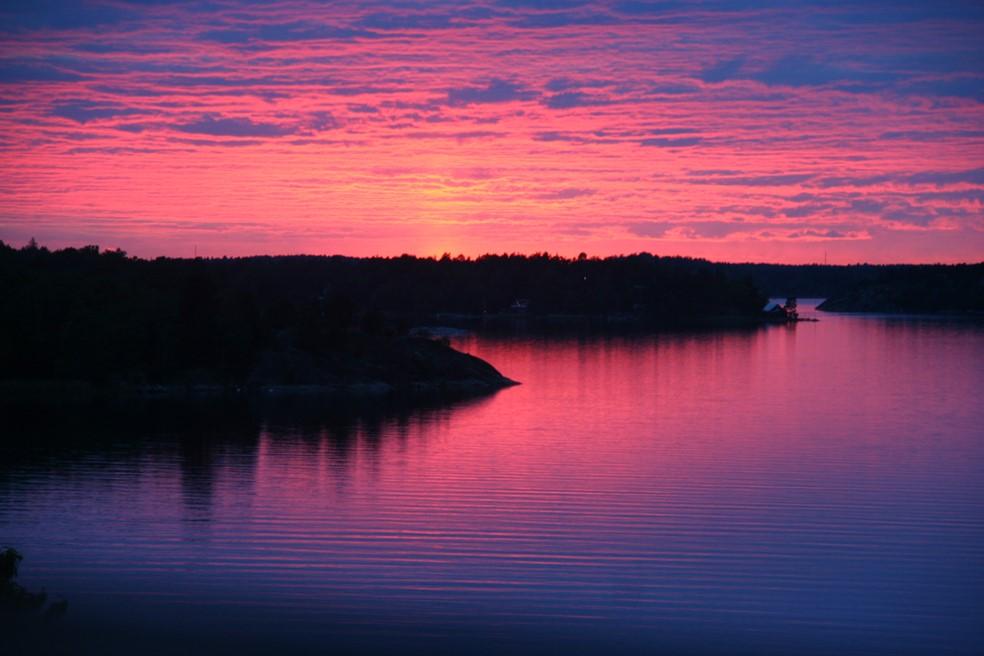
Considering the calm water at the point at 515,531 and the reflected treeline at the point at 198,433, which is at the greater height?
the reflected treeline at the point at 198,433

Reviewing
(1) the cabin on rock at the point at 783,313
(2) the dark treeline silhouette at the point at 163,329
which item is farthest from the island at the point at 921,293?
(2) the dark treeline silhouette at the point at 163,329

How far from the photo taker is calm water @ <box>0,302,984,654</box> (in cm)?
1364

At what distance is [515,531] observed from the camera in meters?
18.9

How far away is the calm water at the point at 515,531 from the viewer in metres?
13.6

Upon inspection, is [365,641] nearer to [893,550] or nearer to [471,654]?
[471,654]

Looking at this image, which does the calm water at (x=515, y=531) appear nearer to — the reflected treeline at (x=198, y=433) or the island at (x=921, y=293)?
the reflected treeline at (x=198, y=433)

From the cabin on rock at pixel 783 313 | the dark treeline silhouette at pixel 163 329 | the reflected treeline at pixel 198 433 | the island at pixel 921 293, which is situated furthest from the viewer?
the island at pixel 921 293

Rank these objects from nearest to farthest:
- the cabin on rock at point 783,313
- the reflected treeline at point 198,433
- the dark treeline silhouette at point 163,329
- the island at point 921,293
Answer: the reflected treeline at point 198,433 < the dark treeline silhouette at point 163,329 < the cabin on rock at point 783,313 < the island at point 921,293

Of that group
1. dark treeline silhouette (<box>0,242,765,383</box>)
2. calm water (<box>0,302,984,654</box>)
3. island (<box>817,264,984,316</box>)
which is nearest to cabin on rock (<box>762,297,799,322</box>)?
island (<box>817,264,984,316</box>)

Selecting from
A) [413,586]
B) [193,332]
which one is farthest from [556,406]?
[413,586]

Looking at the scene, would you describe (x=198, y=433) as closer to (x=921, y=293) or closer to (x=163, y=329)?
(x=163, y=329)

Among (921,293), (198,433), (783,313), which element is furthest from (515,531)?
(921,293)

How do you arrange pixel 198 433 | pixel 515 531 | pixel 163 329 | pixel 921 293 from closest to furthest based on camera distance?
1. pixel 515 531
2. pixel 198 433
3. pixel 163 329
4. pixel 921 293

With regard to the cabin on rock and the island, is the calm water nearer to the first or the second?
the cabin on rock
